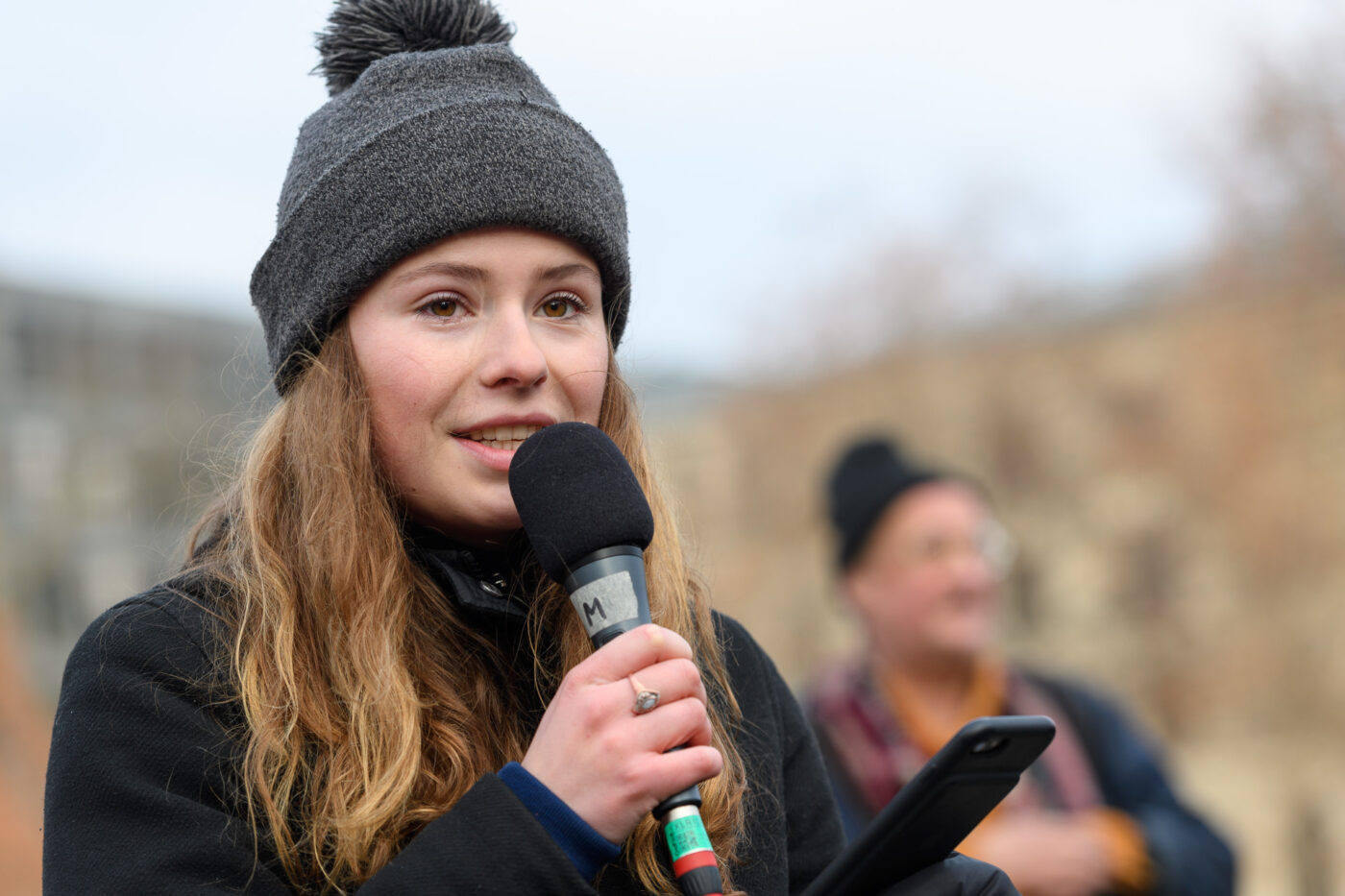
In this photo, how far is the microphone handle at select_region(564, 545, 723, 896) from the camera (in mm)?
1297

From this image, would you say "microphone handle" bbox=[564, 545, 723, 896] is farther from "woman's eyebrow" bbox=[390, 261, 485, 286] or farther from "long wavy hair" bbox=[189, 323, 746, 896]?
"woman's eyebrow" bbox=[390, 261, 485, 286]

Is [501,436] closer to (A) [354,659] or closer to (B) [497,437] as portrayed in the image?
(B) [497,437]

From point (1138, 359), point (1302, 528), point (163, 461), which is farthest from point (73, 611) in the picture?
point (1302, 528)

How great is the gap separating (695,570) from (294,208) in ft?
2.61

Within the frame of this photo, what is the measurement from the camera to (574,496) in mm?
1511

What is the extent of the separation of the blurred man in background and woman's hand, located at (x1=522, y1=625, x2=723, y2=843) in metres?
2.53

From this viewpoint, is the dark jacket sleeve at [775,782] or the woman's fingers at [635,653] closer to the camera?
the woman's fingers at [635,653]

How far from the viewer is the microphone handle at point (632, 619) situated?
1.30 metres

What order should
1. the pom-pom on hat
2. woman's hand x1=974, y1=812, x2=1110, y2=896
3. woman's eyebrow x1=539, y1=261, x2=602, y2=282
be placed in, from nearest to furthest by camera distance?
woman's eyebrow x1=539, y1=261, x2=602, y2=282
woman's hand x1=974, y1=812, x2=1110, y2=896
the pom-pom on hat

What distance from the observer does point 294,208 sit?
1821mm

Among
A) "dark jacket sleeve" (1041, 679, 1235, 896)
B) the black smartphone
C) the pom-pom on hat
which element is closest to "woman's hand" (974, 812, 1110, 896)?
"dark jacket sleeve" (1041, 679, 1235, 896)

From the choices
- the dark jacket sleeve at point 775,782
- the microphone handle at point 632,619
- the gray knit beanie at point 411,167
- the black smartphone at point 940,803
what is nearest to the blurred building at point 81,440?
the gray knit beanie at point 411,167

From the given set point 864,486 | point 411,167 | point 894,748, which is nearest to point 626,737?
point 411,167

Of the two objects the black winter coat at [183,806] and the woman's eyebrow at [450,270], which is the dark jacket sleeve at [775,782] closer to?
the black winter coat at [183,806]
